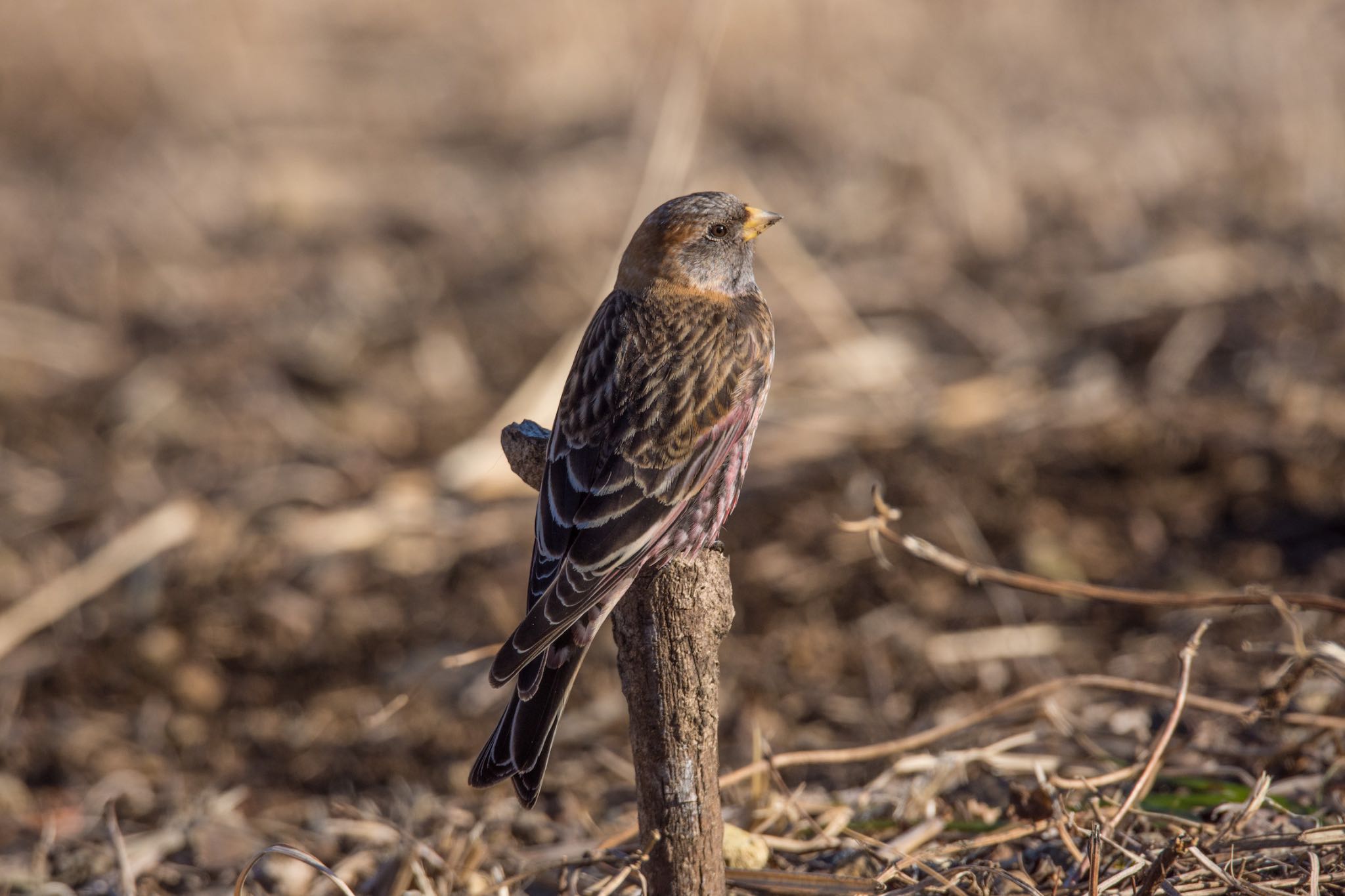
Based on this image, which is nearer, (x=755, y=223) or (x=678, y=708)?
(x=678, y=708)

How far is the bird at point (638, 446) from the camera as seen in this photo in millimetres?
2797

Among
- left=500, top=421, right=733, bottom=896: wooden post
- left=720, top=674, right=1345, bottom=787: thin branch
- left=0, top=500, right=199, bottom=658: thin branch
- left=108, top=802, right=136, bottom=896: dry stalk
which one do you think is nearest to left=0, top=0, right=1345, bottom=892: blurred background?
left=0, top=500, right=199, bottom=658: thin branch

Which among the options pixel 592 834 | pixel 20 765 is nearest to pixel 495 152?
pixel 20 765

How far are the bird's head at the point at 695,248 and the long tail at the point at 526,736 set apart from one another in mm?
1414

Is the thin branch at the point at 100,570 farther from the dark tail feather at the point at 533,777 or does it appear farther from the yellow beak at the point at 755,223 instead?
the dark tail feather at the point at 533,777

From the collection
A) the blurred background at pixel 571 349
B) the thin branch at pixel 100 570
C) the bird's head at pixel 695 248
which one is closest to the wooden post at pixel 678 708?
the blurred background at pixel 571 349

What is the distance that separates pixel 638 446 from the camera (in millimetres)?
3219

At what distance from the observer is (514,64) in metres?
11.8

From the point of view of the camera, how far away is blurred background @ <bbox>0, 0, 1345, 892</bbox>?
5.23 m

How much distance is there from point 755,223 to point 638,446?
→ 3.84 ft

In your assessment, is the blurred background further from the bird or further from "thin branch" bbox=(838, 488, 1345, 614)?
the bird

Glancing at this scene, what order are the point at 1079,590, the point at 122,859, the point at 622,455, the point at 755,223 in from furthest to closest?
the point at 755,223 → the point at 1079,590 → the point at 122,859 → the point at 622,455

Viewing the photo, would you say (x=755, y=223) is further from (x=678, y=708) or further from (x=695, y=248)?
(x=678, y=708)

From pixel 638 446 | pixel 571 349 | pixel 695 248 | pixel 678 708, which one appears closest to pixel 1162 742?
pixel 678 708
